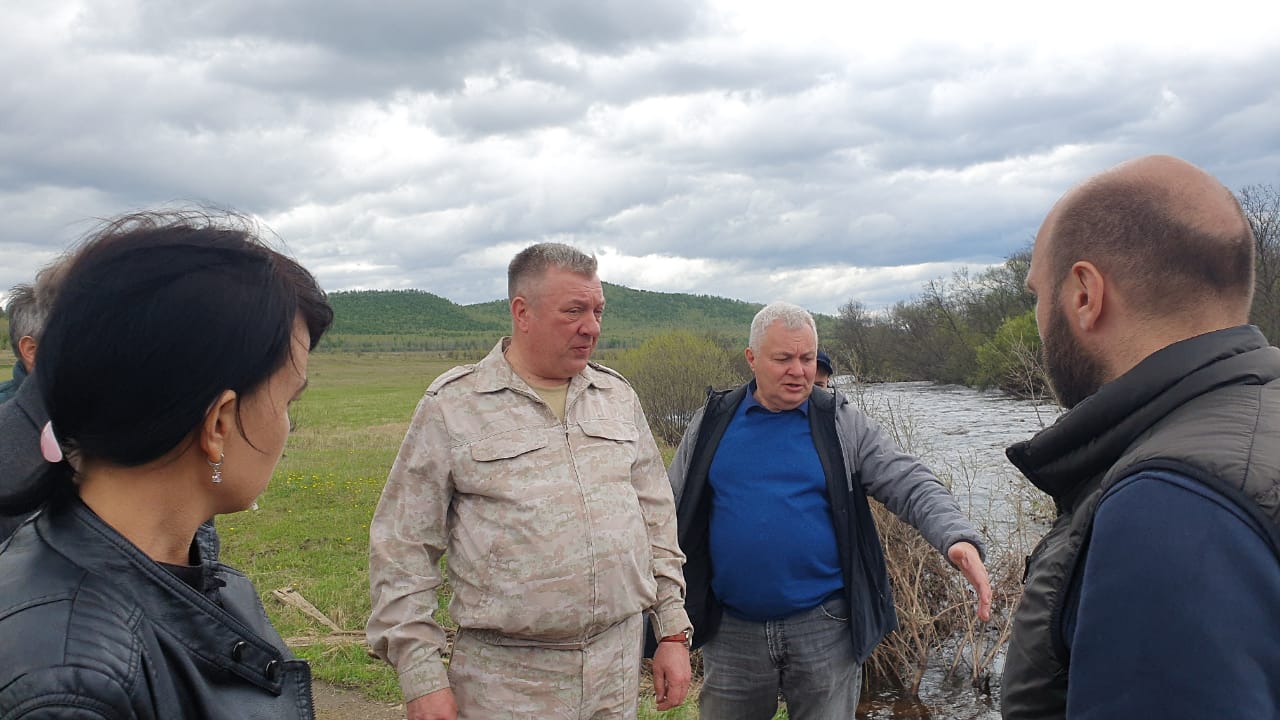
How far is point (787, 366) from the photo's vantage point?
12.1 ft

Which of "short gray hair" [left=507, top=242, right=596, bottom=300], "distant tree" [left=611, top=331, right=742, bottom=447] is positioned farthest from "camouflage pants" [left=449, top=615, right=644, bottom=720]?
"distant tree" [left=611, top=331, right=742, bottom=447]

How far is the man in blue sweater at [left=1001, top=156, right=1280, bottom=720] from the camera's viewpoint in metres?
1.17

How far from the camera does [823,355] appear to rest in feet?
13.8

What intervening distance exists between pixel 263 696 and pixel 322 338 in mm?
657

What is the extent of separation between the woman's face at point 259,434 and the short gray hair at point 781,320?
263 cm

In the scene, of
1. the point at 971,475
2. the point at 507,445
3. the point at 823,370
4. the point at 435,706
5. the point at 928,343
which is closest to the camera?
the point at 435,706

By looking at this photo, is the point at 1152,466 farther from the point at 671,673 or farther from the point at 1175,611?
the point at 671,673

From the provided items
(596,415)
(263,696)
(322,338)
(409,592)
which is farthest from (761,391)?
(263,696)

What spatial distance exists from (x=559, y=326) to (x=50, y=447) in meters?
2.14

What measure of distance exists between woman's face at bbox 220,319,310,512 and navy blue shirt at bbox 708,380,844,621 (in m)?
2.46

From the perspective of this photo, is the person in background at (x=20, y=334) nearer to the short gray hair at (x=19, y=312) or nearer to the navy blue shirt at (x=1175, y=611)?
the short gray hair at (x=19, y=312)

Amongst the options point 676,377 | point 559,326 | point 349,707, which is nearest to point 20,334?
point 559,326

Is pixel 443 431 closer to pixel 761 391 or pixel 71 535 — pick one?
pixel 761 391

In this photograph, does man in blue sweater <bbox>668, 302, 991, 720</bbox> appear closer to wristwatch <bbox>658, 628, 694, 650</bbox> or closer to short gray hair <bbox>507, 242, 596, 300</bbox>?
wristwatch <bbox>658, 628, 694, 650</bbox>
